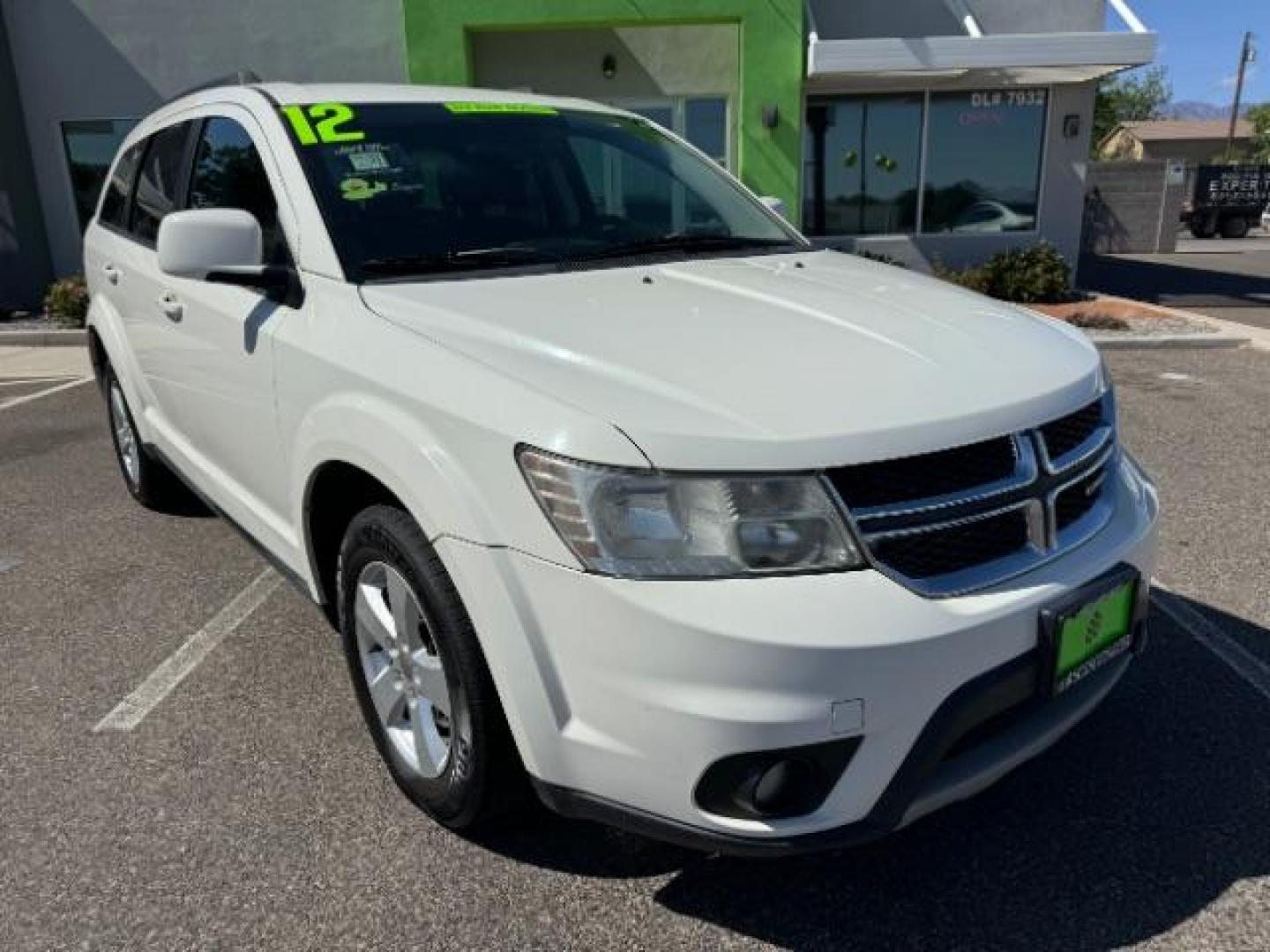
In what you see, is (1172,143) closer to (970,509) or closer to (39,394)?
(39,394)

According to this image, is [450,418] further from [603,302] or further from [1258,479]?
[1258,479]

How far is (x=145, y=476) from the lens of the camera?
188 inches

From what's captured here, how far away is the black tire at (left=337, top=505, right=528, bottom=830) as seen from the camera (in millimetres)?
2053

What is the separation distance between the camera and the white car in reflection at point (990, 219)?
43.1 ft

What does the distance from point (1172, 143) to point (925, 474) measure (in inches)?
2882

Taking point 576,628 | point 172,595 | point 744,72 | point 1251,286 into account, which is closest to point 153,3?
point 744,72

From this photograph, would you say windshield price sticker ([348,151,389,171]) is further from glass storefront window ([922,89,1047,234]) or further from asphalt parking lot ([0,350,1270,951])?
glass storefront window ([922,89,1047,234])

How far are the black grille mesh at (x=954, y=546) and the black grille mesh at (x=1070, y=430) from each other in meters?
0.21

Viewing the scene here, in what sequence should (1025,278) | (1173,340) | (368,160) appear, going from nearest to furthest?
1. (368,160)
2. (1173,340)
3. (1025,278)

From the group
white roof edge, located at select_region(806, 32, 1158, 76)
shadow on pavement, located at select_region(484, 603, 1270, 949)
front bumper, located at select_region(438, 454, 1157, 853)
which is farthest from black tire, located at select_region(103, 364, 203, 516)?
white roof edge, located at select_region(806, 32, 1158, 76)

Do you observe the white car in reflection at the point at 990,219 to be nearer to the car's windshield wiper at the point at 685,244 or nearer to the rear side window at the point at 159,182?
the car's windshield wiper at the point at 685,244

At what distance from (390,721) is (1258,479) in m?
4.80

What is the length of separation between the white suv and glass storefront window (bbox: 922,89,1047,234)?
36.2ft

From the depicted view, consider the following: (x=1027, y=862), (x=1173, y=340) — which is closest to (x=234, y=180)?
(x=1027, y=862)
